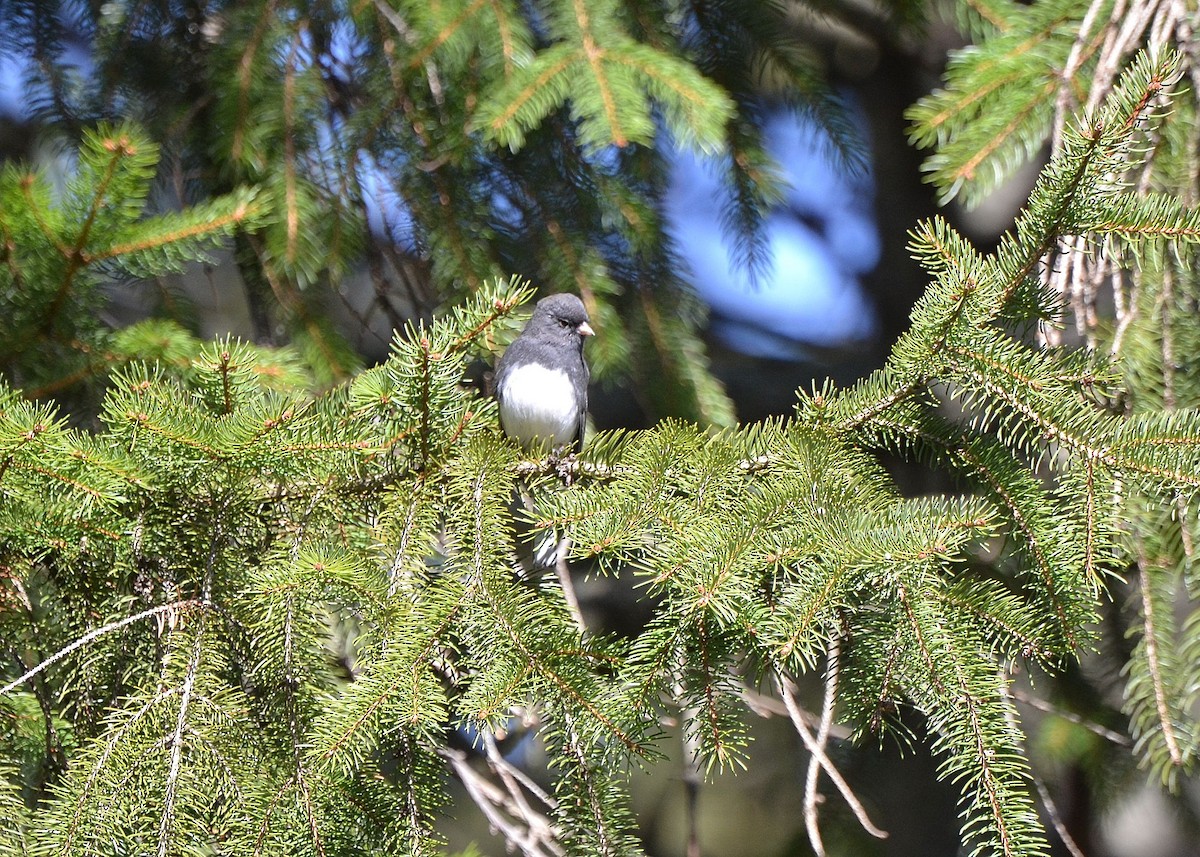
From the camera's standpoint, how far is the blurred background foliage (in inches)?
54.1

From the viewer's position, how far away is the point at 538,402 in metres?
2.20

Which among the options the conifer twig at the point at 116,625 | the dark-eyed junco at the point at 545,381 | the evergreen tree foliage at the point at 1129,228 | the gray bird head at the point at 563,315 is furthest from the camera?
the dark-eyed junco at the point at 545,381

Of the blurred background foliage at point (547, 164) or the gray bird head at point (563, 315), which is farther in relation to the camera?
the gray bird head at point (563, 315)

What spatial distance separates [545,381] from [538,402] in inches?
2.0

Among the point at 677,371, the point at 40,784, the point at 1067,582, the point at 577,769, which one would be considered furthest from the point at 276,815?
the point at 677,371

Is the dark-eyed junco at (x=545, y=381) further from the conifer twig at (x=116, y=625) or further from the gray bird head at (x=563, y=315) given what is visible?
the conifer twig at (x=116, y=625)

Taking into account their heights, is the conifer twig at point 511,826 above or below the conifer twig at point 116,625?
below

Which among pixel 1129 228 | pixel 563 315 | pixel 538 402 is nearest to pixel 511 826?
pixel 538 402

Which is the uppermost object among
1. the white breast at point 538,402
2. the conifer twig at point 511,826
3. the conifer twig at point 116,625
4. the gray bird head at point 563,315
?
the conifer twig at point 116,625

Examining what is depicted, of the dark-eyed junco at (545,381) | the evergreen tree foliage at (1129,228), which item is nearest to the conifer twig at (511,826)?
the dark-eyed junco at (545,381)

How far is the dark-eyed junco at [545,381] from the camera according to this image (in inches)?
86.4

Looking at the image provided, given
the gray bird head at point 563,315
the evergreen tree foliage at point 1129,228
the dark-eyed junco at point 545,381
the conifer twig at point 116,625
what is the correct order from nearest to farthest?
1. the conifer twig at point 116,625
2. the evergreen tree foliage at point 1129,228
3. the gray bird head at point 563,315
4. the dark-eyed junco at point 545,381

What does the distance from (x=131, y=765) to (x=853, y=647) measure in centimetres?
71

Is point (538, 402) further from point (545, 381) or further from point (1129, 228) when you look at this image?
point (1129, 228)
